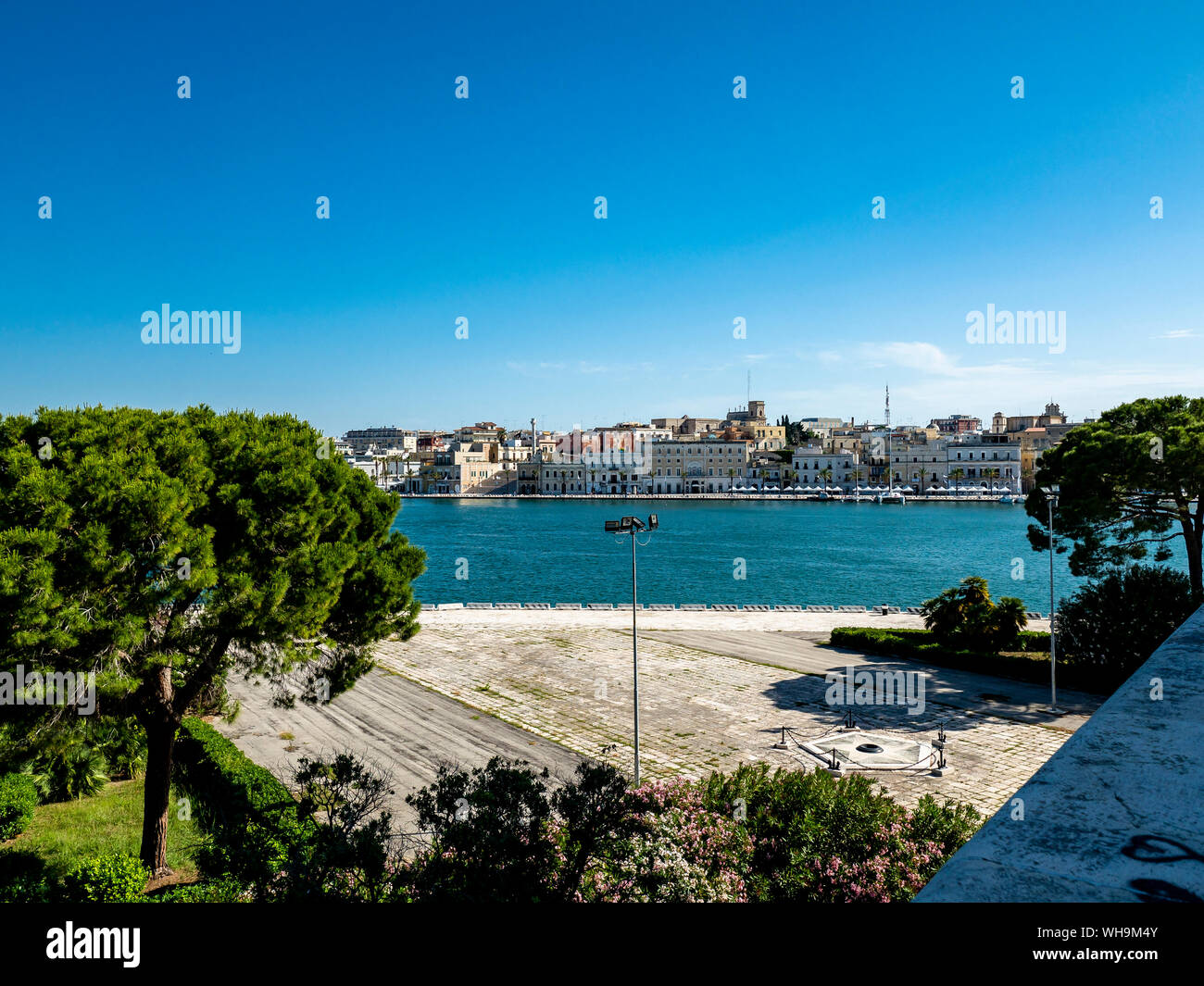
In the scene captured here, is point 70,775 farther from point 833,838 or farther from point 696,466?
point 696,466

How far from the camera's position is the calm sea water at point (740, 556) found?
46.5 m

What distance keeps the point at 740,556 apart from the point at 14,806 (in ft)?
181

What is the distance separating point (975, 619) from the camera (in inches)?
896

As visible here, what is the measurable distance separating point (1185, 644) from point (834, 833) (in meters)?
5.72

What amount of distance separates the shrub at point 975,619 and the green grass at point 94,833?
64.0 feet

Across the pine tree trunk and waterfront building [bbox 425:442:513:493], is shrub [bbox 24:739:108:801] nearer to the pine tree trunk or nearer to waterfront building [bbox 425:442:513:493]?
the pine tree trunk

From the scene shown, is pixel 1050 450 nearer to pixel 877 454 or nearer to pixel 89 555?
pixel 89 555

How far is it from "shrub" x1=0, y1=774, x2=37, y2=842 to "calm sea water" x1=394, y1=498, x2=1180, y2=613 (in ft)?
75.3

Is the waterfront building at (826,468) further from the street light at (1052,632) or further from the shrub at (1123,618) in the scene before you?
the shrub at (1123,618)

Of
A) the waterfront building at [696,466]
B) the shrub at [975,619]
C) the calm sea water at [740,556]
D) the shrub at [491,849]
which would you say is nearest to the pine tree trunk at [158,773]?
the shrub at [491,849]

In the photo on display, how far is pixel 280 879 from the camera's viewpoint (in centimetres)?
666

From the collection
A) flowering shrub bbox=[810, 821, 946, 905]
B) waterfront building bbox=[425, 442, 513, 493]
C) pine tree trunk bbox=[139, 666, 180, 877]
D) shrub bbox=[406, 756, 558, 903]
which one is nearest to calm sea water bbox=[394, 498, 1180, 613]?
pine tree trunk bbox=[139, 666, 180, 877]

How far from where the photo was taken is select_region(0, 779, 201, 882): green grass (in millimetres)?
10969
